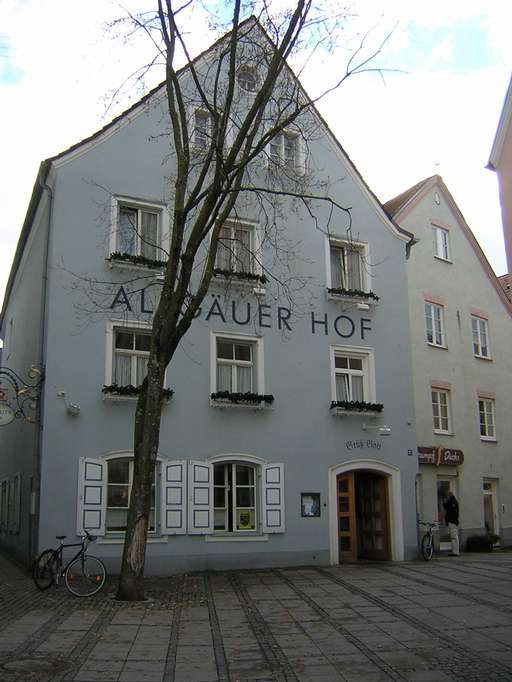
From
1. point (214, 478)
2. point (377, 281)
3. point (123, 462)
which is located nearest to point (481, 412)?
point (377, 281)

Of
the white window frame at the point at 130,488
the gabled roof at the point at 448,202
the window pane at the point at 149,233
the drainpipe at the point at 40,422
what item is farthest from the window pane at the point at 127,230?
the gabled roof at the point at 448,202

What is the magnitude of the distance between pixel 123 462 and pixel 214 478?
7.19 ft

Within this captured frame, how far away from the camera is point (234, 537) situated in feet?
55.3

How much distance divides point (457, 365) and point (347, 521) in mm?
9341

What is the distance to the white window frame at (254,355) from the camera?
17438 mm

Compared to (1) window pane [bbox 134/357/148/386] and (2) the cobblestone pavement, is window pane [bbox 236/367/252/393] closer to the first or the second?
(1) window pane [bbox 134/357/148/386]

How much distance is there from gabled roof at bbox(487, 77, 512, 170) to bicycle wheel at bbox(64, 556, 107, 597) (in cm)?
1303

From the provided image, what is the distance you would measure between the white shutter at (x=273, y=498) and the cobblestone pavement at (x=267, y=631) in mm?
2172

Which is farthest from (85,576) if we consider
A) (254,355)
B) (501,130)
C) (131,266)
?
(501,130)

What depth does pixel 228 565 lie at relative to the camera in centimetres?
1662

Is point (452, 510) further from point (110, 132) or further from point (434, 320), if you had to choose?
point (110, 132)

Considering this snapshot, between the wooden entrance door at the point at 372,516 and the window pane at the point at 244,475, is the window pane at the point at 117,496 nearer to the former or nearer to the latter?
the window pane at the point at 244,475

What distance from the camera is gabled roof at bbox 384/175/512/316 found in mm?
26594

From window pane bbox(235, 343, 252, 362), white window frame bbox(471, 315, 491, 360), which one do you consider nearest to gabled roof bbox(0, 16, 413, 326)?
window pane bbox(235, 343, 252, 362)
